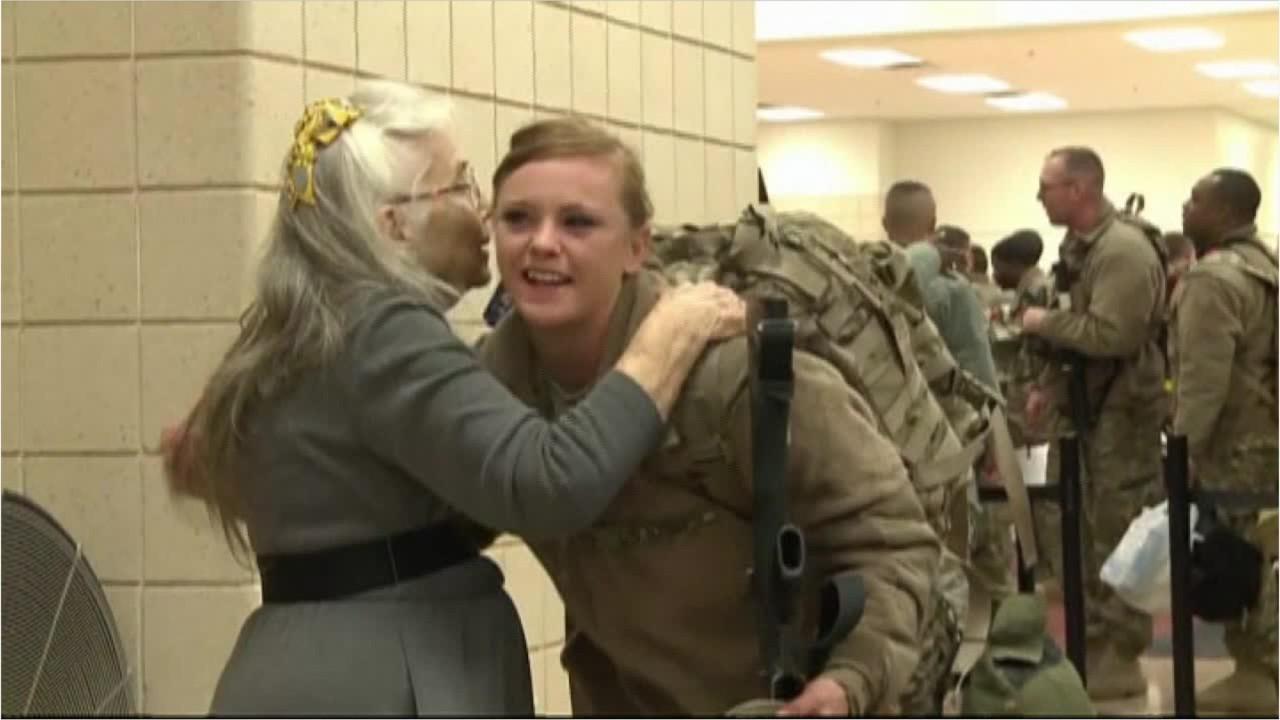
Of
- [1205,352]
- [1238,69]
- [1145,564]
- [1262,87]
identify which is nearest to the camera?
[1145,564]

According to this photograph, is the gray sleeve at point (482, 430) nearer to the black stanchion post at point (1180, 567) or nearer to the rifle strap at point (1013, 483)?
the rifle strap at point (1013, 483)

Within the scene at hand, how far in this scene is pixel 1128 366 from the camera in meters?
7.02

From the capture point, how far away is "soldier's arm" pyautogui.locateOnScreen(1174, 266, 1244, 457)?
258 inches

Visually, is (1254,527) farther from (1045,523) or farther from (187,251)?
(187,251)

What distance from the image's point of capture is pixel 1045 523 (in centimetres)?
724

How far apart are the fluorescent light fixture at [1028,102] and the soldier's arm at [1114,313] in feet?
34.1

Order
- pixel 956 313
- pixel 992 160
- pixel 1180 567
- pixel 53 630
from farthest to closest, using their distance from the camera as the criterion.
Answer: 1. pixel 992 160
2. pixel 956 313
3. pixel 1180 567
4. pixel 53 630

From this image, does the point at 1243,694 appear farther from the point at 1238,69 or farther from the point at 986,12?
the point at 1238,69

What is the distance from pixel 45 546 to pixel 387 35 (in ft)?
3.51

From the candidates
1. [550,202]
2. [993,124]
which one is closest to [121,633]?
[550,202]

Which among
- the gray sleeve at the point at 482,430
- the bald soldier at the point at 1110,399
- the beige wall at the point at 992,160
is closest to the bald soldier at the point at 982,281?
the bald soldier at the point at 1110,399

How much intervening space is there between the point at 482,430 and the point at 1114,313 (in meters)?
4.89

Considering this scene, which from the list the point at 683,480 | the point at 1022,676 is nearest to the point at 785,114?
the point at 1022,676

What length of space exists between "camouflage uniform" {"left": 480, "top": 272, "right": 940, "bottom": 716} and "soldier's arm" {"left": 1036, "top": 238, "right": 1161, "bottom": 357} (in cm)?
452
